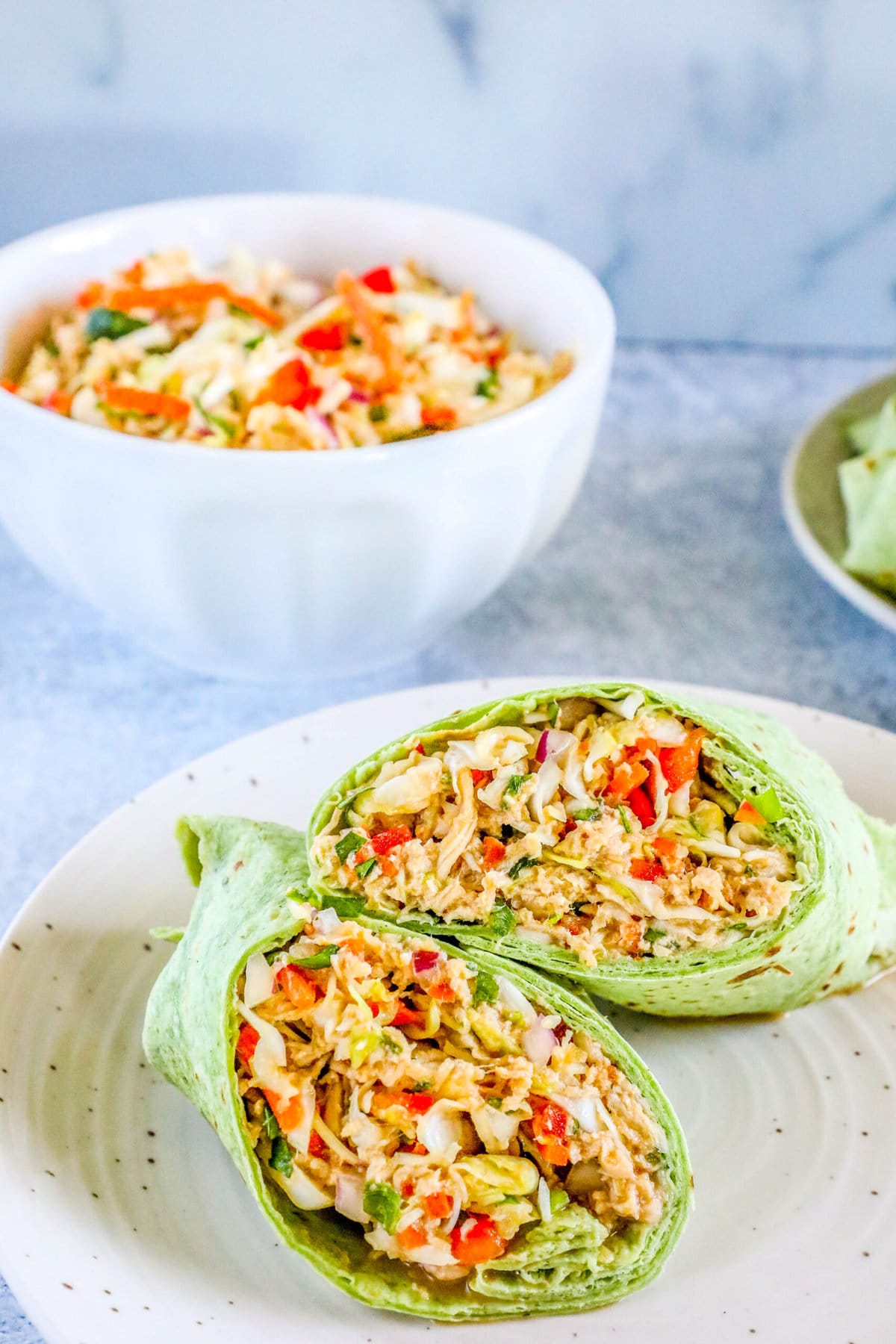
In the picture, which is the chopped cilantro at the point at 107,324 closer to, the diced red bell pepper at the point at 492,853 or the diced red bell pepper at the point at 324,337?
the diced red bell pepper at the point at 324,337

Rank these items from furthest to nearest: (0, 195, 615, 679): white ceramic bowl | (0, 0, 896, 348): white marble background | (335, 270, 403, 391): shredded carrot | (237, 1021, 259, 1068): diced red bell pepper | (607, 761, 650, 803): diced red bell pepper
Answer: (0, 0, 896, 348): white marble background → (335, 270, 403, 391): shredded carrot → (0, 195, 615, 679): white ceramic bowl → (607, 761, 650, 803): diced red bell pepper → (237, 1021, 259, 1068): diced red bell pepper

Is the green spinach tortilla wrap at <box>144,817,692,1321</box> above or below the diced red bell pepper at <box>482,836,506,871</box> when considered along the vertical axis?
below

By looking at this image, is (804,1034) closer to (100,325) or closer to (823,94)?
(100,325)

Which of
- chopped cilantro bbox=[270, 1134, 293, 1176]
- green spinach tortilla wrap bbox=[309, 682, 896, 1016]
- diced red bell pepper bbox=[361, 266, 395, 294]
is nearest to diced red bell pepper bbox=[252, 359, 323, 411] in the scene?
diced red bell pepper bbox=[361, 266, 395, 294]

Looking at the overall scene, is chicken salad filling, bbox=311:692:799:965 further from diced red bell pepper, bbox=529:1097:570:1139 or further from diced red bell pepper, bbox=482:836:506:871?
diced red bell pepper, bbox=529:1097:570:1139

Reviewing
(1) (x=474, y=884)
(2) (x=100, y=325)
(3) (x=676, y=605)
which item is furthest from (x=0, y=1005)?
(3) (x=676, y=605)

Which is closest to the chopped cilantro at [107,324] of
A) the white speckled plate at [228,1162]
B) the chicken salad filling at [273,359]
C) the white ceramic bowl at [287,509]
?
the chicken salad filling at [273,359]
